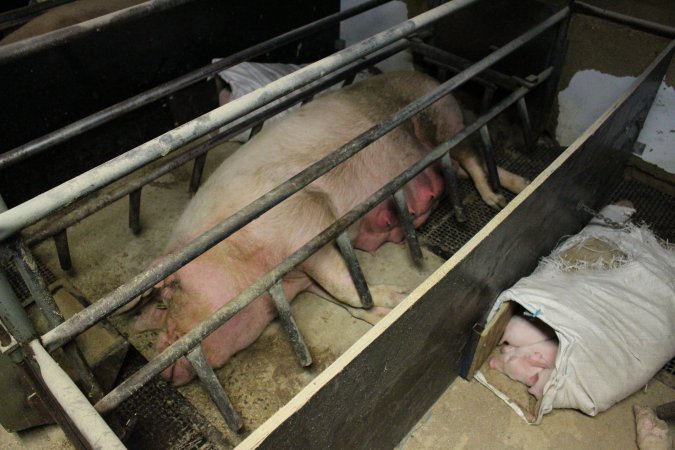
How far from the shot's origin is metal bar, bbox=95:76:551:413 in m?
1.37

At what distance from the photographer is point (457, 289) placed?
166 cm

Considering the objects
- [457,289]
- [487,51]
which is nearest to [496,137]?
[487,51]

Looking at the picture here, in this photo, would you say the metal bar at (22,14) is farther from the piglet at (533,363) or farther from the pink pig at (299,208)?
the piglet at (533,363)

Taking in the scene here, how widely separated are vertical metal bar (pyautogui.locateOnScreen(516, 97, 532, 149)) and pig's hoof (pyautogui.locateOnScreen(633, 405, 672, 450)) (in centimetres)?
159

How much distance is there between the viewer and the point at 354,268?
7.04 ft

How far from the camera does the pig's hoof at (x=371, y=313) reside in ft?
7.50

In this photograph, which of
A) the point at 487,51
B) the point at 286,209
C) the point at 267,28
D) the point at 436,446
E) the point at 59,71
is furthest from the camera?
the point at 267,28

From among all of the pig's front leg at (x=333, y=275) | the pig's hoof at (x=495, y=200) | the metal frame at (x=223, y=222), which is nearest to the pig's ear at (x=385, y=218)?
the metal frame at (x=223, y=222)

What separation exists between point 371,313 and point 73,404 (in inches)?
54.6

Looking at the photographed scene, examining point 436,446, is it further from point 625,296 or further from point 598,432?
point 625,296

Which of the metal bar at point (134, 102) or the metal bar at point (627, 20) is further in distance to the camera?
the metal bar at point (627, 20)

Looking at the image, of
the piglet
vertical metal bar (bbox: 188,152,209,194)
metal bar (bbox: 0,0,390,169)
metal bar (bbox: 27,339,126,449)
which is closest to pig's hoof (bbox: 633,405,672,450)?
the piglet

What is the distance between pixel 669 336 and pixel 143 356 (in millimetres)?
2130

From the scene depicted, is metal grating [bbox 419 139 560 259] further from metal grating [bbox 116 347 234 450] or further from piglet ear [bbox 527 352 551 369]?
metal grating [bbox 116 347 234 450]
